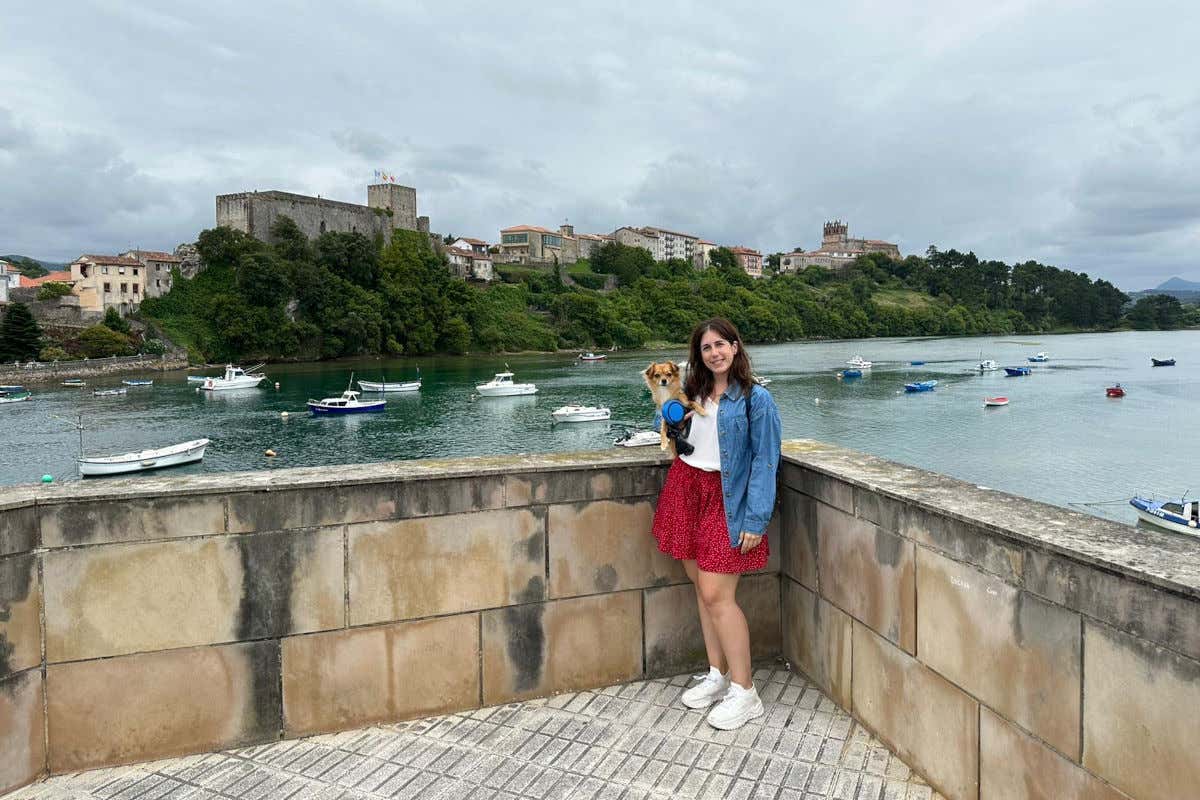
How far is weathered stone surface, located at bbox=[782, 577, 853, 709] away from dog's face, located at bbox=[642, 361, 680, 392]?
1317mm

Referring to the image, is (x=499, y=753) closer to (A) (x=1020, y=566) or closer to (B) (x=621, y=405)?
(A) (x=1020, y=566)

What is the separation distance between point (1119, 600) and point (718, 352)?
1.92 metres

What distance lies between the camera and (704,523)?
380 cm

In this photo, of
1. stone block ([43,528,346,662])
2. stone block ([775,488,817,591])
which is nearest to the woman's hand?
stone block ([775,488,817,591])

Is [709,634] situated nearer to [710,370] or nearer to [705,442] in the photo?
[705,442]

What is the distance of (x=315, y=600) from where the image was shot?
12.0 ft

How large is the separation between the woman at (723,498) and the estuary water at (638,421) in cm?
2345

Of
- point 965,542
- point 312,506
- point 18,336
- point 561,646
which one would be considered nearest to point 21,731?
point 312,506

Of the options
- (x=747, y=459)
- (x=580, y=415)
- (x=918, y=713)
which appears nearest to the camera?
(x=918, y=713)

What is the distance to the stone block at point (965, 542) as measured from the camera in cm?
274

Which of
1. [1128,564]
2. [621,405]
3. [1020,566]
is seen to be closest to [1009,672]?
[1020,566]

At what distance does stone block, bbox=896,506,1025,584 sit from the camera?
274cm

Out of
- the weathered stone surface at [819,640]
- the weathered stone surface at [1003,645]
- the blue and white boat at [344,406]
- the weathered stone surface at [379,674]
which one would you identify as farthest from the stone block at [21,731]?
the blue and white boat at [344,406]

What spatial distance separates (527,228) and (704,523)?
141062 millimetres
